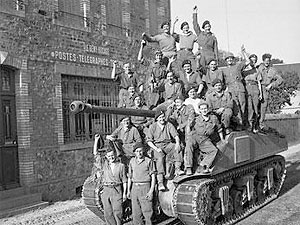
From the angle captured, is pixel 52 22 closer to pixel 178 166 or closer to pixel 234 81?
pixel 234 81

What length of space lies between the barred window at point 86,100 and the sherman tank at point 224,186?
4924 millimetres

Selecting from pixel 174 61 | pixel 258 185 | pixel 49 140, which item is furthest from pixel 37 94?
pixel 258 185

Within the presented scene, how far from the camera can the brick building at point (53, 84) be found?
38.6 ft

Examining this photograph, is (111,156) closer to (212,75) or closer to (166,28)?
(212,75)

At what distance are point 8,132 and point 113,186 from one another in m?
5.08

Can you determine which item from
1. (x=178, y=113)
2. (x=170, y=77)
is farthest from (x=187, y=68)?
(x=178, y=113)

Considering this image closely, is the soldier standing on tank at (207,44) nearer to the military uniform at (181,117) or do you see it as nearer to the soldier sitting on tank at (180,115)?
the soldier sitting on tank at (180,115)

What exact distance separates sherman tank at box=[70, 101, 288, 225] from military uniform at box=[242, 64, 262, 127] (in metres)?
0.54

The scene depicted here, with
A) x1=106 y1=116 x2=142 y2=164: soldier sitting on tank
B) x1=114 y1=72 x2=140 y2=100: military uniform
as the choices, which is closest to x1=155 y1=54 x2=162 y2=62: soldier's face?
x1=114 y1=72 x2=140 y2=100: military uniform

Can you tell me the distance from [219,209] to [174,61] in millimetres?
3655

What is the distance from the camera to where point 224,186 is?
9312mm

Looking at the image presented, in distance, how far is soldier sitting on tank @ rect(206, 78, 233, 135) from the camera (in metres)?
9.32

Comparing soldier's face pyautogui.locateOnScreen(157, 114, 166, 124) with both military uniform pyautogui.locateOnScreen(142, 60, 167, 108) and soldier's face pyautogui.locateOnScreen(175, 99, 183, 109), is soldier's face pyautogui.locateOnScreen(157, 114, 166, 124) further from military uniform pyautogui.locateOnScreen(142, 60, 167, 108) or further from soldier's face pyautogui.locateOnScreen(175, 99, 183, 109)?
military uniform pyautogui.locateOnScreen(142, 60, 167, 108)

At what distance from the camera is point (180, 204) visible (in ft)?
26.3
